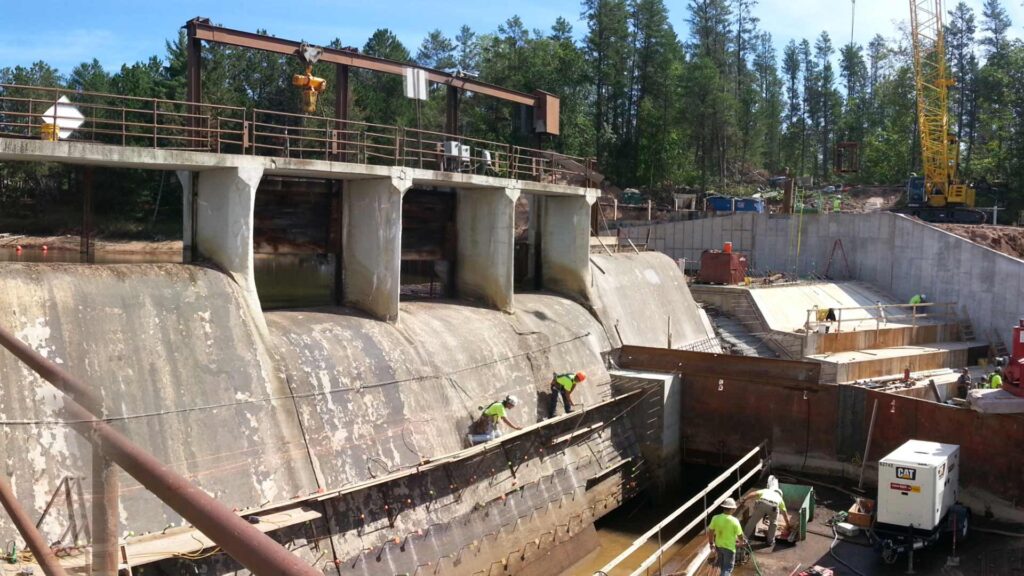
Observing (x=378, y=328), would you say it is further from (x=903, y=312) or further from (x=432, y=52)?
(x=432, y=52)

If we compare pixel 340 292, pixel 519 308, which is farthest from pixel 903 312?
pixel 340 292

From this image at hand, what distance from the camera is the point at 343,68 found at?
73.9 feet

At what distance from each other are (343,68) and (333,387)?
30.1ft

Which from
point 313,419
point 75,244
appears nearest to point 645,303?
point 313,419

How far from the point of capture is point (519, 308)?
1001 inches

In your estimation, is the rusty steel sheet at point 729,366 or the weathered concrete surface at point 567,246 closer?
the rusty steel sheet at point 729,366

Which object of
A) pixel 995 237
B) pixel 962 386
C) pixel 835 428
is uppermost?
pixel 995 237

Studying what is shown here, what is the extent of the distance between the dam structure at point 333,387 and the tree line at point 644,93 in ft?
116

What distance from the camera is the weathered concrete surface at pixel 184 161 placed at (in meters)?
14.9

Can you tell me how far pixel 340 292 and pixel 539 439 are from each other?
6.05 metres

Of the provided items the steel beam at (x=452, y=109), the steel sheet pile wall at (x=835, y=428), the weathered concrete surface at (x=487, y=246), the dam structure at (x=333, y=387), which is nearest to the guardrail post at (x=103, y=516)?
the dam structure at (x=333, y=387)

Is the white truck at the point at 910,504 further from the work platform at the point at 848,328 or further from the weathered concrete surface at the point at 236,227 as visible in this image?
the weathered concrete surface at the point at 236,227

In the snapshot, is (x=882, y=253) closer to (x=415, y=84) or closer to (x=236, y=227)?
(x=415, y=84)

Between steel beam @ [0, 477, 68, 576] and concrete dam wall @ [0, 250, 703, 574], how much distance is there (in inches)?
304
